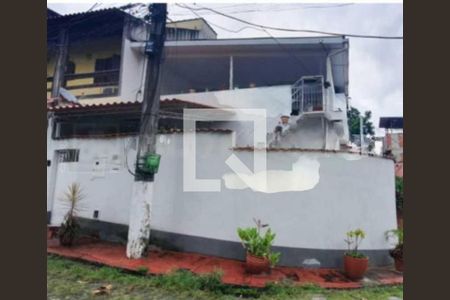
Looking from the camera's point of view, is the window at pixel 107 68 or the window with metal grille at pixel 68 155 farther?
the window at pixel 107 68

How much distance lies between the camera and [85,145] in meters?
8.27

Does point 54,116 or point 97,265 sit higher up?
point 54,116

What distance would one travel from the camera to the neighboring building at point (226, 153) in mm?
6629

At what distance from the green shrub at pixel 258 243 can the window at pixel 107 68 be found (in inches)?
326

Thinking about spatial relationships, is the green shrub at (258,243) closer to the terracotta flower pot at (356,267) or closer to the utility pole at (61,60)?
the terracotta flower pot at (356,267)

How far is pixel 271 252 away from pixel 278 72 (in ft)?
22.6

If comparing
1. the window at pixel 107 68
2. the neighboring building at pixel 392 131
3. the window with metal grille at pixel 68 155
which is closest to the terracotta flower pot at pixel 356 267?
the neighboring building at pixel 392 131

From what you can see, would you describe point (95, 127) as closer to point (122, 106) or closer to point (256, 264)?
point (122, 106)

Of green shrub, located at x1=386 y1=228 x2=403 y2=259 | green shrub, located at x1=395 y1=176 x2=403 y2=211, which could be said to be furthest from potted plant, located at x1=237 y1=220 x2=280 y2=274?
green shrub, located at x1=395 y1=176 x2=403 y2=211

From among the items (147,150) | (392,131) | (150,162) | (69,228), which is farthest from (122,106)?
(392,131)

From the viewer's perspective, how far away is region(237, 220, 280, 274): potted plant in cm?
583

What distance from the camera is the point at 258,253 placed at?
19.3ft

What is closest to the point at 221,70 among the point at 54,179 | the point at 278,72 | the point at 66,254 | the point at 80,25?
the point at 278,72

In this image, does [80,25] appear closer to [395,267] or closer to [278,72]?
[278,72]
